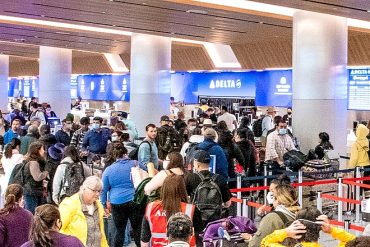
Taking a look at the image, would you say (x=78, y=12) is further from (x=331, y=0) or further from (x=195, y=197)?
(x=195, y=197)

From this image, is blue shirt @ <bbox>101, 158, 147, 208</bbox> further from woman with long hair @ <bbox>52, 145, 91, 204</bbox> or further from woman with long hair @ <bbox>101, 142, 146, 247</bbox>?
woman with long hair @ <bbox>52, 145, 91, 204</bbox>

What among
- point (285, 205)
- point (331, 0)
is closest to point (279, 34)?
point (331, 0)

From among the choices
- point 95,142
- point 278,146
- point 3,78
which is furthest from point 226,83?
point 3,78

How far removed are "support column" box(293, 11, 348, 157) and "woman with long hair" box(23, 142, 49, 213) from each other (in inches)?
291

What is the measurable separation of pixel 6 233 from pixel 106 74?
29534 mm

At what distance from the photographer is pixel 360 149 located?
40.2ft

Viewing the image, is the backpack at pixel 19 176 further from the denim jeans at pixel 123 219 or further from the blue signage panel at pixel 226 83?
the blue signage panel at pixel 226 83

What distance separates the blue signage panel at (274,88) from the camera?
2367cm

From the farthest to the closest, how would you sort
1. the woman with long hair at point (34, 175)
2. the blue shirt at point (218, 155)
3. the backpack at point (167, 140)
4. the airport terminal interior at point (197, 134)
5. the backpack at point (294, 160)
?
the backpack at point (167, 140), the backpack at point (294, 160), the blue shirt at point (218, 155), the woman with long hair at point (34, 175), the airport terminal interior at point (197, 134)

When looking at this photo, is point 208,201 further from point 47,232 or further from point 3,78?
point 3,78

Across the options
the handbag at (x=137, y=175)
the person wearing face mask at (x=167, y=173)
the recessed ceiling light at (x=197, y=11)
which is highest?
the recessed ceiling light at (x=197, y=11)

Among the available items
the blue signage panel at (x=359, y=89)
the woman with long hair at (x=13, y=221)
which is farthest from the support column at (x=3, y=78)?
the woman with long hair at (x=13, y=221)

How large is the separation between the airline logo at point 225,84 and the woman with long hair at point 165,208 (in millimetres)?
20398

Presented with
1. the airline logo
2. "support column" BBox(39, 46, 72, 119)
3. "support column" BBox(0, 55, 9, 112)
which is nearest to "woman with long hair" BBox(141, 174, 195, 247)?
the airline logo
